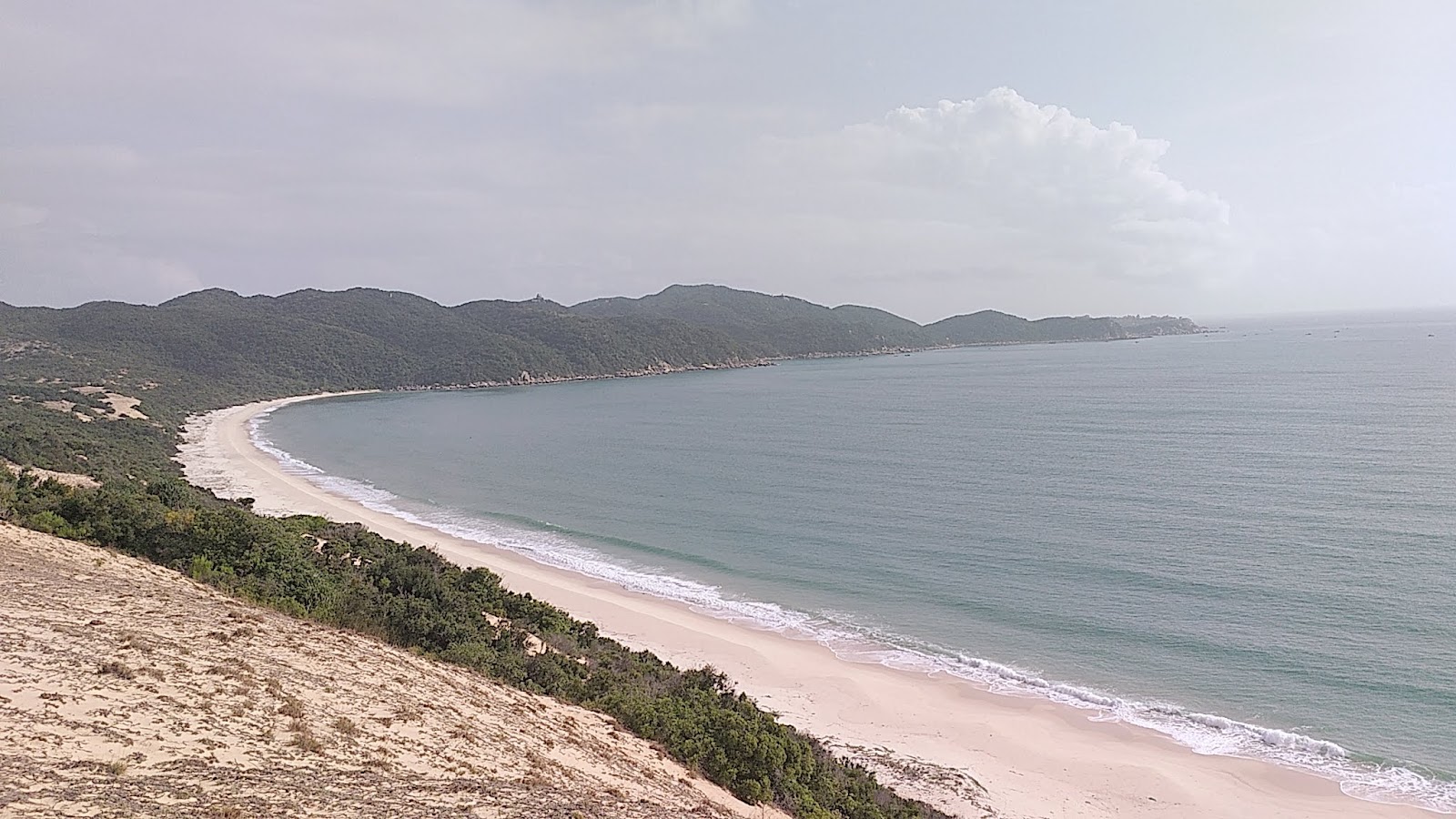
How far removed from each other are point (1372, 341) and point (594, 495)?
194 meters

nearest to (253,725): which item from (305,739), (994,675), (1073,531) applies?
(305,739)

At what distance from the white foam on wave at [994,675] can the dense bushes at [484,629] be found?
339 inches

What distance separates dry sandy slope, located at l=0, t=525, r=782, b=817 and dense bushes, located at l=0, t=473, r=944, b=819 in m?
0.94

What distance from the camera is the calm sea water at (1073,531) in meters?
23.1

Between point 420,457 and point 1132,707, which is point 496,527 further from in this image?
point 1132,707

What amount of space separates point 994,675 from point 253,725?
21125 mm

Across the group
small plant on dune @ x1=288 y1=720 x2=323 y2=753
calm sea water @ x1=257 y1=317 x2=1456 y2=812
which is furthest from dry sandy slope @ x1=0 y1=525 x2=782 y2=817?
calm sea water @ x1=257 y1=317 x2=1456 y2=812

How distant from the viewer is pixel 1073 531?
1545 inches

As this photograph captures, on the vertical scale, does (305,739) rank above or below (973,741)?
above

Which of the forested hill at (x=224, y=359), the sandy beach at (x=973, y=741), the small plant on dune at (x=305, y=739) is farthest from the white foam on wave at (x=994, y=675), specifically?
the forested hill at (x=224, y=359)

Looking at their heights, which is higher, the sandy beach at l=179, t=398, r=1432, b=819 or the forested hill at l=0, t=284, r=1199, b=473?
the forested hill at l=0, t=284, r=1199, b=473

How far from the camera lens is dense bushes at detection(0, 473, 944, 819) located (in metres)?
13.9

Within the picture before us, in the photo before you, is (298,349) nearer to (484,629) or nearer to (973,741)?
(484,629)

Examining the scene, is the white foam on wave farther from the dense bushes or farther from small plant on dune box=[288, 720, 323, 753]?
small plant on dune box=[288, 720, 323, 753]
